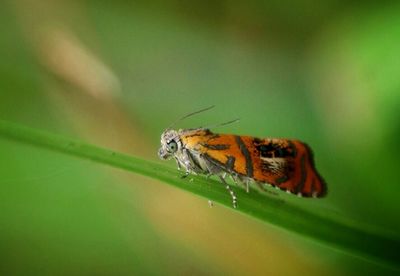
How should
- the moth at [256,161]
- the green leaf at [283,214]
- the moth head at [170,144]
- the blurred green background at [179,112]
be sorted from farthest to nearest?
the blurred green background at [179,112], the moth head at [170,144], the moth at [256,161], the green leaf at [283,214]

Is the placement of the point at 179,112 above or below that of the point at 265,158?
above

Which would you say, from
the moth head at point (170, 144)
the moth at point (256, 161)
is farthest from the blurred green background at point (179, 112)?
the moth head at point (170, 144)

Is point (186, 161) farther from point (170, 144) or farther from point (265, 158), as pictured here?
point (265, 158)

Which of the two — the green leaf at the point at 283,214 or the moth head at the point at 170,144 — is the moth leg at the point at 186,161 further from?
the green leaf at the point at 283,214

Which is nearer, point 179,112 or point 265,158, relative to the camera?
point 265,158

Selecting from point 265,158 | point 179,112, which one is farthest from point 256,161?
point 179,112

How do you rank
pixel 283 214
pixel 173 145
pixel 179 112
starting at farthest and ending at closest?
pixel 179 112 < pixel 173 145 < pixel 283 214

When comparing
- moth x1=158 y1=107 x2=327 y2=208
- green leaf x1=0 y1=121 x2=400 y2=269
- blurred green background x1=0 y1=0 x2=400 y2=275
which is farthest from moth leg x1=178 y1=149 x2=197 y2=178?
green leaf x1=0 y1=121 x2=400 y2=269

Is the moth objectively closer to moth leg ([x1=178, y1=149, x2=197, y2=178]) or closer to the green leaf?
moth leg ([x1=178, y1=149, x2=197, y2=178])
